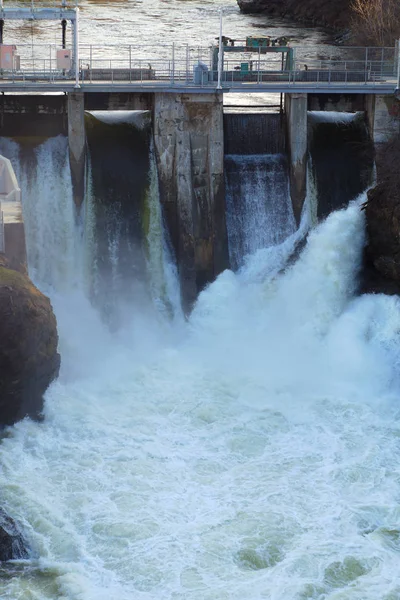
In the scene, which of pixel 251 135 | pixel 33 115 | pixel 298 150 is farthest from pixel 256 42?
pixel 33 115

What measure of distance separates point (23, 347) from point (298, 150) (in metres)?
16.5

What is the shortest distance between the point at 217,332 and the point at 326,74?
12831 mm

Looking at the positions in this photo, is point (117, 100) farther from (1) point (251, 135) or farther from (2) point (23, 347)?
(2) point (23, 347)

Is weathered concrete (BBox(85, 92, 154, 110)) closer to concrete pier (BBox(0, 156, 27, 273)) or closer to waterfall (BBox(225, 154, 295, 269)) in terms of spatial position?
waterfall (BBox(225, 154, 295, 269))

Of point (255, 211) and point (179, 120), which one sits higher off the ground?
point (179, 120)

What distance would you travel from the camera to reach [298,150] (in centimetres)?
4572

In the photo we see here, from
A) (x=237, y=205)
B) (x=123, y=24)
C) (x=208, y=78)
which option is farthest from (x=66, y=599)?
(x=123, y=24)

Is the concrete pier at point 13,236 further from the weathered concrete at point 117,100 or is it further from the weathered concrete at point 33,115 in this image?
the weathered concrete at point 117,100

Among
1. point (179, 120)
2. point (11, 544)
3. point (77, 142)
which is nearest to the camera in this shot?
point (11, 544)

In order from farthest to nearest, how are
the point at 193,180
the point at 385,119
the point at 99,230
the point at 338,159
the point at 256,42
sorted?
the point at 256,42
the point at 385,119
the point at 338,159
the point at 193,180
the point at 99,230

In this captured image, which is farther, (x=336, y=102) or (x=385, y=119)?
(x=336, y=102)

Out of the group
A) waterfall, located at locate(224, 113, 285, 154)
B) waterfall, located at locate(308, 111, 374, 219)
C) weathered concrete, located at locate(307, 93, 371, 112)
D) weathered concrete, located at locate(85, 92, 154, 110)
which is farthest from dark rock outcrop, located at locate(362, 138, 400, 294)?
Result: weathered concrete, located at locate(85, 92, 154, 110)

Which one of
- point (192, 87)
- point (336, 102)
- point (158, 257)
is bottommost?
point (158, 257)

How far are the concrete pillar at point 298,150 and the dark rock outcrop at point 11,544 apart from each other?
21.0 metres
